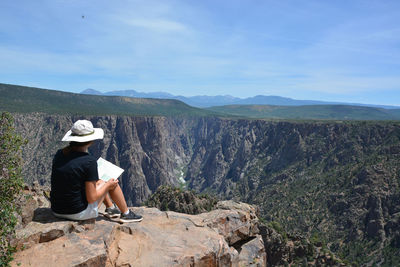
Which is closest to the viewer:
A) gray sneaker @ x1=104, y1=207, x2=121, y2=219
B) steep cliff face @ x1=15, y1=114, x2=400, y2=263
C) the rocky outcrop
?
the rocky outcrop

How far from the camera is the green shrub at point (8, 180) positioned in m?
8.19

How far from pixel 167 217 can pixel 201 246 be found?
3.21m

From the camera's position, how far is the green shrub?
819 cm

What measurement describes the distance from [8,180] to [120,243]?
4.36 meters

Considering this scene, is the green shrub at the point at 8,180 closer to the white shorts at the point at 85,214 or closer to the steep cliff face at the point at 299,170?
the white shorts at the point at 85,214

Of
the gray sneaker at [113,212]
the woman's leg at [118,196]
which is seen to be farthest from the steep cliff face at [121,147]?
the woman's leg at [118,196]

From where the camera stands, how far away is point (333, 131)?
5556 inches

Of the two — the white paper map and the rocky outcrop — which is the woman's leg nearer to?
the white paper map

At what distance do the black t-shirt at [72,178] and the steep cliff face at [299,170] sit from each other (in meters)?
84.1

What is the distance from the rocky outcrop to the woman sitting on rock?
0.59m

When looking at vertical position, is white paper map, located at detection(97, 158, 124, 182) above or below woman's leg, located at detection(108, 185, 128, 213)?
above

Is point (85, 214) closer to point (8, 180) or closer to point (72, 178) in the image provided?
point (72, 178)

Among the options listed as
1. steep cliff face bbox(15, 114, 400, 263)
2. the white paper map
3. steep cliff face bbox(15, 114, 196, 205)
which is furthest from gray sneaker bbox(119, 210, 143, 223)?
steep cliff face bbox(15, 114, 196, 205)

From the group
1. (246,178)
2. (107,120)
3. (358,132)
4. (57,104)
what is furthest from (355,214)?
(57,104)
